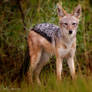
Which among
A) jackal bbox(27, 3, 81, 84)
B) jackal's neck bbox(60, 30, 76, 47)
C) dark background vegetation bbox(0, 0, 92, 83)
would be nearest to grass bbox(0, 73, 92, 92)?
jackal bbox(27, 3, 81, 84)

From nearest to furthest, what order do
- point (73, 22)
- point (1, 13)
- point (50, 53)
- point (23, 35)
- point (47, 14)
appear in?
point (73, 22)
point (50, 53)
point (47, 14)
point (23, 35)
point (1, 13)

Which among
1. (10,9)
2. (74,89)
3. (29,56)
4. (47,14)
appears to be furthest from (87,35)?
(74,89)

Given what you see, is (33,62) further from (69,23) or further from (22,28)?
(22,28)

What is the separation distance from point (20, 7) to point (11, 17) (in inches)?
21.3

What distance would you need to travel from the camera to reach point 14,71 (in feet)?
31.0

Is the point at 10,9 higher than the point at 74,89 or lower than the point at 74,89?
higher

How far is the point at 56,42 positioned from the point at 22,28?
2536 millimetres

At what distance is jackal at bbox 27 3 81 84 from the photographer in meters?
7.15

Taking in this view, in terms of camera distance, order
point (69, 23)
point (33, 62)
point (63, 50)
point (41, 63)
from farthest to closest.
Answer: point (41, 63) < point (33, 62) < point (63, 50) < point (69, 23)

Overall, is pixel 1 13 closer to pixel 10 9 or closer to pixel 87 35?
pixel 10 9

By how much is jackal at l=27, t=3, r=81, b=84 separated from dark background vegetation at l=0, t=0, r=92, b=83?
1.78 feet

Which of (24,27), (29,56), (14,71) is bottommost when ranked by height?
(14,71)

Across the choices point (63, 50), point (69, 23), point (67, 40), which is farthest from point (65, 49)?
point (69, 23)

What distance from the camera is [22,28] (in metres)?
9.68
